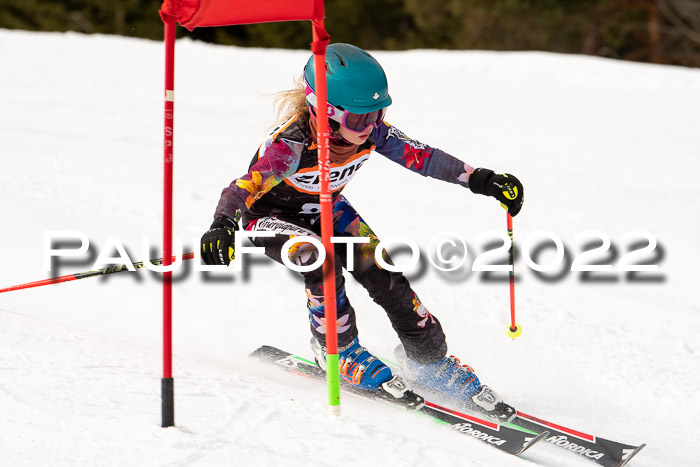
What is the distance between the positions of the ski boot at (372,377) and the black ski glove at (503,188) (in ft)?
3.22

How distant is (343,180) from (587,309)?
232 cm

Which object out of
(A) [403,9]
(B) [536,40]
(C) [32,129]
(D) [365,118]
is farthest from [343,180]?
(A) [403,9]

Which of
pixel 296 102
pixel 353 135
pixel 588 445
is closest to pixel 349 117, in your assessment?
pixel 353 135

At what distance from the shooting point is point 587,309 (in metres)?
5.14

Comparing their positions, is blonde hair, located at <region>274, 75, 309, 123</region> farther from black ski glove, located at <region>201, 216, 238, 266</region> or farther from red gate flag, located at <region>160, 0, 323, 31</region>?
black ski glove, located at <region>201, 216, 238, 266</region>

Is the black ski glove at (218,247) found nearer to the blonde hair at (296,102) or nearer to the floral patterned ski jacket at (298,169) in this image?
the floral patterned ski jacket at (298,169)

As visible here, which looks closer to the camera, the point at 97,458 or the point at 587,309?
the point at 97,458

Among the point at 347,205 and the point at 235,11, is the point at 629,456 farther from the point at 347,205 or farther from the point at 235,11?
the point at 235,11

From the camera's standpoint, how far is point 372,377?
3641mm

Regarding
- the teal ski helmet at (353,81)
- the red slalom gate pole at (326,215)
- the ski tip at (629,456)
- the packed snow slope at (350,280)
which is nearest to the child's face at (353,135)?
the teal ski helmet at (353,81)

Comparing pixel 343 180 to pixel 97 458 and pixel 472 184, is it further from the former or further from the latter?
pixel 97 458

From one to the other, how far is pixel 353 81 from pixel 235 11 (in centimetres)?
70

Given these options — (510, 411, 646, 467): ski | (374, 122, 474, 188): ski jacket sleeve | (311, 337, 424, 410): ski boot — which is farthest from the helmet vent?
(510, 411, 646, 467): ski

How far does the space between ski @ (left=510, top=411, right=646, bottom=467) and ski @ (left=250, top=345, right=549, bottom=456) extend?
39 millimetres
